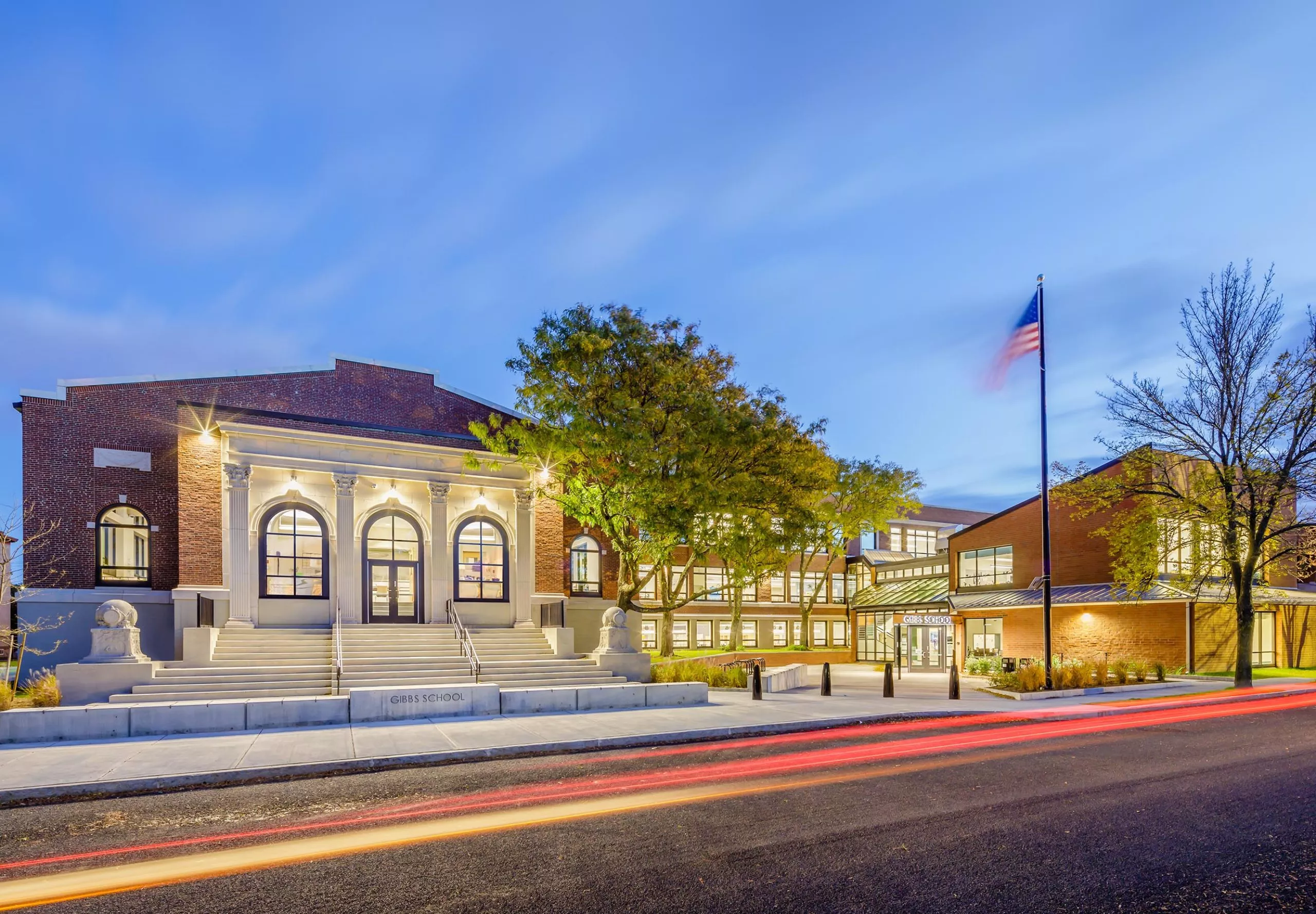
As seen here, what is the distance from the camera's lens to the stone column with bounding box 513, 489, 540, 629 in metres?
25.9

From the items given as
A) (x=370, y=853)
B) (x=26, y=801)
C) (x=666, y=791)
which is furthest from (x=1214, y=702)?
(x=26, y=801)

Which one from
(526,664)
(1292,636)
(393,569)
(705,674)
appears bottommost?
(1292,636)

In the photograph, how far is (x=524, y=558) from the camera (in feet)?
85.8

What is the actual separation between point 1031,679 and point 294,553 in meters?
22.3

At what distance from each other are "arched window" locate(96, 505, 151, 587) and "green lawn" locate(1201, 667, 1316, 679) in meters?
37.8

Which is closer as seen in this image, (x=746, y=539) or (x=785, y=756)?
(x=785, y=756)

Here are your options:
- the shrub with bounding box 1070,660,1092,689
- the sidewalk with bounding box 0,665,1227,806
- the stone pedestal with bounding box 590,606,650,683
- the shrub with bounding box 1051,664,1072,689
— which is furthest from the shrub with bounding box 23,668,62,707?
the shrub with bounding box 1070,660,1092,689

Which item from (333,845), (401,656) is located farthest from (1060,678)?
(333,845)

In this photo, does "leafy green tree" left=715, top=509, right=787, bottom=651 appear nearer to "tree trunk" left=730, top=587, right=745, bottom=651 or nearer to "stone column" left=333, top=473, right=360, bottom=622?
"tree trunk" left=730, top=587, right=745, bottom=651

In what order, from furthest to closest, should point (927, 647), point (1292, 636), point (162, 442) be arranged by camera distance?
point (927, 647) < point (1292, 636) < point (162, 442)

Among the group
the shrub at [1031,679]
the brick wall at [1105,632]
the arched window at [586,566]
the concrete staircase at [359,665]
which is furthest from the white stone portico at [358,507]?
the brick wall at [1105,632]

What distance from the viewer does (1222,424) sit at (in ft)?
86.0

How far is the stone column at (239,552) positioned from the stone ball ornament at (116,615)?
4622mm

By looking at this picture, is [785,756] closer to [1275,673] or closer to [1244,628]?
[1244,628]
